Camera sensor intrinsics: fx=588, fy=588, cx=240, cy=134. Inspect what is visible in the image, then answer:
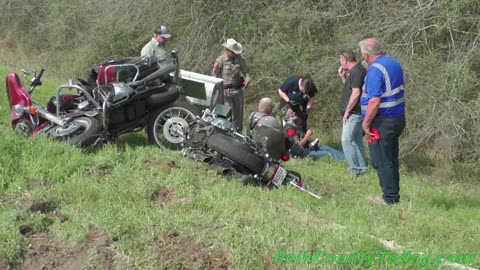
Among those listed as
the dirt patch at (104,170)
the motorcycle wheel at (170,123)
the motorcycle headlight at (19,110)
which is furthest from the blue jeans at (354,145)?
the motorcycle headlight at (19,110)

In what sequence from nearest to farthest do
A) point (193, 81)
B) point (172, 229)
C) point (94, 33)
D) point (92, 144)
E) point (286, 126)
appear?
1. point (172, 229)
2. point (92, 144)
3. point (193, 81)
4. point (286, 126)
5. point (94, 33)

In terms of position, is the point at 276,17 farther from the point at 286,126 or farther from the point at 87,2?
the point at 87,2

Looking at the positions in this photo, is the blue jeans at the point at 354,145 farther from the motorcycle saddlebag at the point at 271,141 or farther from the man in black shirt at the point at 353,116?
the motorcycle saddlebag at the point at 271,141

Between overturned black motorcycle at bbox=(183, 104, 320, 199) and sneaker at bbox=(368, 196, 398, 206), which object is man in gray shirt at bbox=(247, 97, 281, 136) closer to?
overturned black motorcycle at bbox=(183, 104, 320, 199)

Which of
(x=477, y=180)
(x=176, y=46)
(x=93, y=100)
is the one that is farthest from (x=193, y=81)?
(x=176, y=46)

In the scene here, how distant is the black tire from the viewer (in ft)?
19.3

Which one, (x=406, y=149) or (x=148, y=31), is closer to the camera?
(x=406, y=149)

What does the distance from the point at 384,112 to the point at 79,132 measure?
3.31m

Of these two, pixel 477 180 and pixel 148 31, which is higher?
pixel 148 31

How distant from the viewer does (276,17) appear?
42.1ft

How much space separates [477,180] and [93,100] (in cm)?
638

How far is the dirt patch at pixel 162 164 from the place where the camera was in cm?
597

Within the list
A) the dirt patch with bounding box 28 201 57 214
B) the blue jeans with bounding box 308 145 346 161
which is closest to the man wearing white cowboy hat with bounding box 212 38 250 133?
the blue jeans with bounding box 308 145 346 161

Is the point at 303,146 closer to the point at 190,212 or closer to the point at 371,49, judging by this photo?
the point at 371,49
